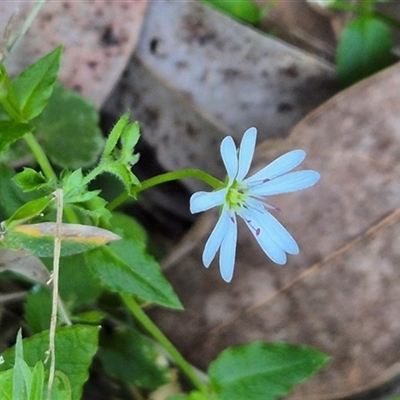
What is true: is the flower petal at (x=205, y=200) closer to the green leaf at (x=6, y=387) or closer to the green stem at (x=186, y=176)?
the green stem at (x=186, y=176)

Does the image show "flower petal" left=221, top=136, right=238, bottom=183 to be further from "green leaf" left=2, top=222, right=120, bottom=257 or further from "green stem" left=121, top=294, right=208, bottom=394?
"green stem" left=121, top=294, right=208, bottom=394

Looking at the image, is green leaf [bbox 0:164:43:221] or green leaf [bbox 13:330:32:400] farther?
green leaf [bbox 0:164:43:221]

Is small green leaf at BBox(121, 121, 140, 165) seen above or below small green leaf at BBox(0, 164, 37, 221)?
above

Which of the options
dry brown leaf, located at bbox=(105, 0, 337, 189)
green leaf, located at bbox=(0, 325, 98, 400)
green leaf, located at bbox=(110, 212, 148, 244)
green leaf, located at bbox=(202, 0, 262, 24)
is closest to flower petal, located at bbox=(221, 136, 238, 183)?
green leaf, located at bbox=(0, 325, 98, 400)

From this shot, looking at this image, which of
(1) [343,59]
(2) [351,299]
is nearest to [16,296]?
(2) [351,299]

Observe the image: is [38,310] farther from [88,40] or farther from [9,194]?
[88,40]

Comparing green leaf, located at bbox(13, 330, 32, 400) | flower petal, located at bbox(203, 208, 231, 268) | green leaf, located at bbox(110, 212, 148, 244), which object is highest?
flower petal, located at bbox(203, 208, 231, 268)
